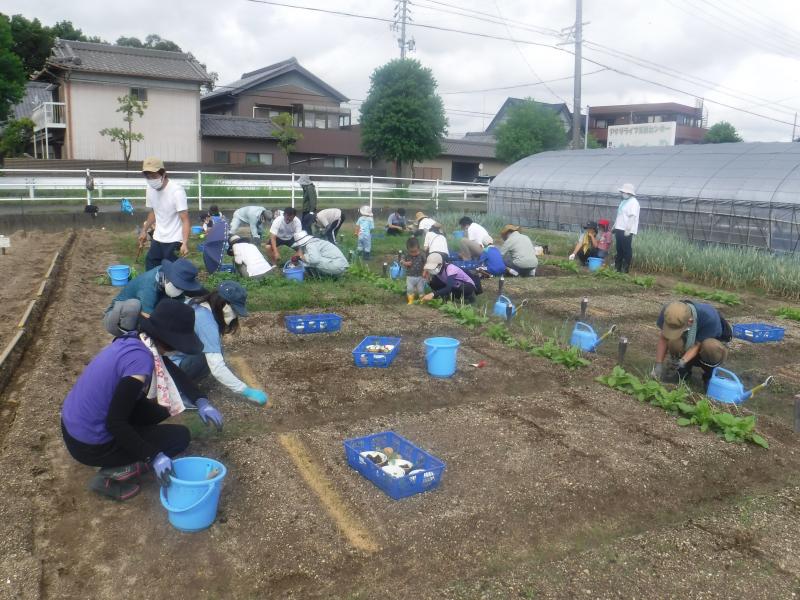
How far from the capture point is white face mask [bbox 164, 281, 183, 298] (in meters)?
4.27

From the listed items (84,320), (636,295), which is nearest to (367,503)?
(84,320)

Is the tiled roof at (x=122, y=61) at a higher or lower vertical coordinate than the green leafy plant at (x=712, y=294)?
higher

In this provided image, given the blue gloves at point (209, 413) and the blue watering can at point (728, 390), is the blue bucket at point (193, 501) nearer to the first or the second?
the blue gloves at point (209, 413)

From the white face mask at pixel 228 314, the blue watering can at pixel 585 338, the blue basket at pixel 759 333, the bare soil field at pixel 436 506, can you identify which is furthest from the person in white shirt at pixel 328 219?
the white face mask at pixel 228 314

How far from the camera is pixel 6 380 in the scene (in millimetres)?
4727

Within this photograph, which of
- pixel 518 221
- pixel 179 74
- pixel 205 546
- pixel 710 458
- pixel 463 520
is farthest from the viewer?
pixel 179 74

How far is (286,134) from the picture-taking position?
2550 cm

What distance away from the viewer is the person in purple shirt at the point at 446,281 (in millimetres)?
7598

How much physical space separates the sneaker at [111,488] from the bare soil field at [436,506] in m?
0.06

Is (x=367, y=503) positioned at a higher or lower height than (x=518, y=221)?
lower

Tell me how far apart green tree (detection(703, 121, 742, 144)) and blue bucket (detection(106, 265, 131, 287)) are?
41.0 metres

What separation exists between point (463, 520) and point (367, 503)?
0.49 m

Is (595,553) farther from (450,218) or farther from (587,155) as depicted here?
(587,155)

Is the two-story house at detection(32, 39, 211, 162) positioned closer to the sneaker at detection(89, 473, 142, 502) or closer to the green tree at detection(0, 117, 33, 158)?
the green tree at detection(0, 117, 33, 158)
